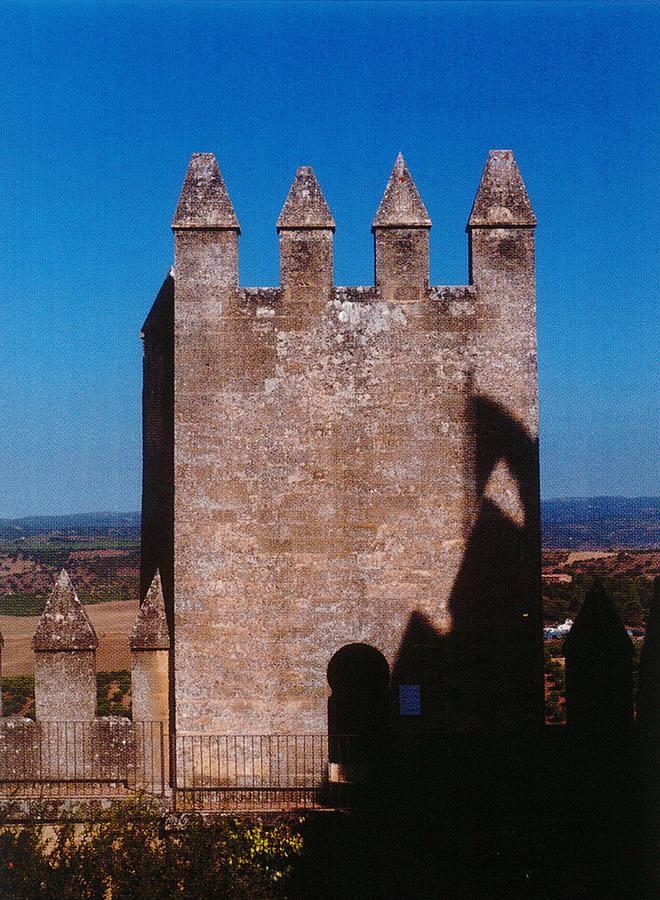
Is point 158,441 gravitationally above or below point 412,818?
above

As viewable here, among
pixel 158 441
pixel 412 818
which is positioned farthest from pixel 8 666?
pixel 412 818

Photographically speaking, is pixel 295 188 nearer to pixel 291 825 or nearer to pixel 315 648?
pixel 315 648

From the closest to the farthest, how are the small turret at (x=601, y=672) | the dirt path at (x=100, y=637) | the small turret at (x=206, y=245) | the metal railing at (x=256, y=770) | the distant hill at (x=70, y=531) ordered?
the metal railing at (x=256, y=770)
the small turret at (x=601, y=672)
the small turret at (x=206, y=245)
the dirt path at (x=100, y=637)
the distant hill at (x=70, y=531)

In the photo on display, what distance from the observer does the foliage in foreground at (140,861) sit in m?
9.30

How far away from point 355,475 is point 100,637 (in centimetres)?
5012

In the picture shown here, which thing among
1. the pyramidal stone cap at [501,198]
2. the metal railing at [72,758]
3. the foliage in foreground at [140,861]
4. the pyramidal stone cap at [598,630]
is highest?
the pyramidal stone cap at [501,198]

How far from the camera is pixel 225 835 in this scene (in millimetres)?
10156

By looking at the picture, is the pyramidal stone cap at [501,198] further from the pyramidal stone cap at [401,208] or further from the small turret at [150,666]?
the small turret at [150,666]

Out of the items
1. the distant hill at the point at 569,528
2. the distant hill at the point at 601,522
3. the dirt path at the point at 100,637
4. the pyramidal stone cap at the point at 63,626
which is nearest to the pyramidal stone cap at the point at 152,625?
the pyramidal stone cap at the point at 63,626

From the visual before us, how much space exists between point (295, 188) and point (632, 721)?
26.9ft

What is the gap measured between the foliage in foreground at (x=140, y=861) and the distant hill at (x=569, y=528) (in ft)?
78.3

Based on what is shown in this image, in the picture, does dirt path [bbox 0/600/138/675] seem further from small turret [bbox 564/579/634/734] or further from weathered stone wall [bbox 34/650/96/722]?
small turret [bbox 564/579/634/734]

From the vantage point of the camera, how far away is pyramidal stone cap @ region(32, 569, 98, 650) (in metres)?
12.3

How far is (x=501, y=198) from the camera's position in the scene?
502 inches
